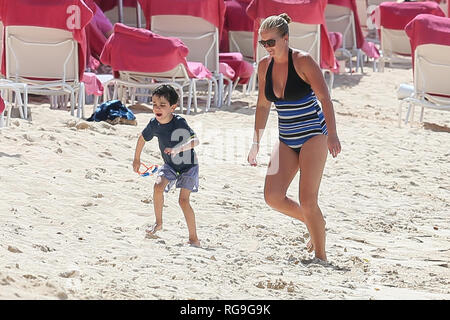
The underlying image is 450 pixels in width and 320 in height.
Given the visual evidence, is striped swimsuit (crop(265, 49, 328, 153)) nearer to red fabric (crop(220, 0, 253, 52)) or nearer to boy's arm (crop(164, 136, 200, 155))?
boy's arm (crop(164, 136, 200, 155))

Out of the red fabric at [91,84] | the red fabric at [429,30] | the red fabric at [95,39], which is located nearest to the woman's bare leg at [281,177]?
the red fabric at [429,30]

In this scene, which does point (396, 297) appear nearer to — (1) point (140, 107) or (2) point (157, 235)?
(2) point (157, 235)

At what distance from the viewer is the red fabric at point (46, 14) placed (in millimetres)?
9367

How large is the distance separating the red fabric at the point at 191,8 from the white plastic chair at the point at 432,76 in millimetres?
2305

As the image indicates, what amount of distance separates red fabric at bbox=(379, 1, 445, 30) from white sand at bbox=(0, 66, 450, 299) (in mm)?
4275

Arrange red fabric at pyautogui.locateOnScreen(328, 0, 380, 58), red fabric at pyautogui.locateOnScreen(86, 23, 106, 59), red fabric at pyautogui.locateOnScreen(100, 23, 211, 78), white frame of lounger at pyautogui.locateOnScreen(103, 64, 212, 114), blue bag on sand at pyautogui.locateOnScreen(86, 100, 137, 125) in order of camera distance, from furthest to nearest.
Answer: red fabric at pyautogui.locateOnScreen(328, 0, 380, 58), red fabric at pyautogui.locateOnScreen(86, 23, 106, 59), white frame of lounger at pyautogui.locateOnScreen(103, 64, 212, 114), red fabric at pyautogui.locateOnScreen(100, 23, 211, 78), blue bag on sand at pyautogui.locateOnScreen(86, 100, 137, 125)

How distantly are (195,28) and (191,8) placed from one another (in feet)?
0.95

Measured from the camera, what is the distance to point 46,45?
31.5 ft

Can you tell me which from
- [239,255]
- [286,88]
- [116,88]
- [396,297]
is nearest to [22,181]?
[239,255]

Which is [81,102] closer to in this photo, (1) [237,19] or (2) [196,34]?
(2) [196,34]

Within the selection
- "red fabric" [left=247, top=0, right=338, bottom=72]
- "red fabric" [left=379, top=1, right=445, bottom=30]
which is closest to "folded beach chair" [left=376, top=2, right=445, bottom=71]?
"red fabric" [left=379, top=1, right=445, bottom=30]

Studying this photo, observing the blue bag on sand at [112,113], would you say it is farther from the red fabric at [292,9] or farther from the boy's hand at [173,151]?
the boy's hand at [173,151]

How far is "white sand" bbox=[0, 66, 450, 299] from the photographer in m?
4.31
